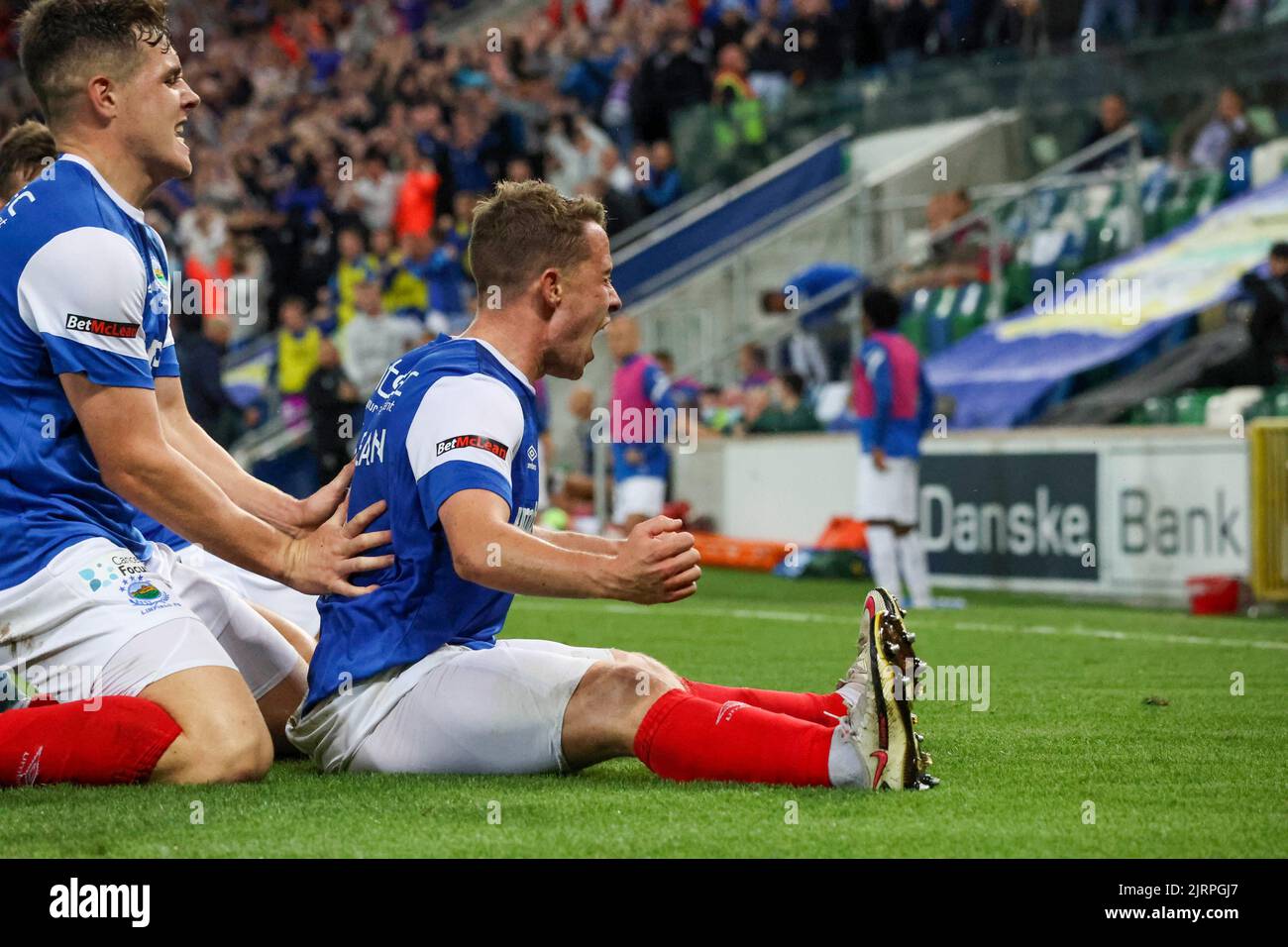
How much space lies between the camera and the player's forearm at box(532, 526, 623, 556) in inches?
186

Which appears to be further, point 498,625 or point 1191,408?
point 1191,408

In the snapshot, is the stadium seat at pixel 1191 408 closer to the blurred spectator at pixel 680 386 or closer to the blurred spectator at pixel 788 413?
the blurred spectator at pixel 788 413

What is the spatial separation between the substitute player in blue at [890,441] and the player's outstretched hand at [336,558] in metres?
8.03

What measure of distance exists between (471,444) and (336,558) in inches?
20.6

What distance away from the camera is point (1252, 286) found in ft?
44.5

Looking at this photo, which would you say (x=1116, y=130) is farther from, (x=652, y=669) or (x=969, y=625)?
(x=652, y=669)

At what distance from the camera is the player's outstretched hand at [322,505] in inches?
182

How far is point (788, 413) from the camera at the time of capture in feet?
53.5

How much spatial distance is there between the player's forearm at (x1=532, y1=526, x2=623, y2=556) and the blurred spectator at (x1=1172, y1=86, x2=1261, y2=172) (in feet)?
42.2

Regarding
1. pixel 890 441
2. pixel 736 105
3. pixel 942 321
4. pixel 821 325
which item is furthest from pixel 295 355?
pixel 890 441

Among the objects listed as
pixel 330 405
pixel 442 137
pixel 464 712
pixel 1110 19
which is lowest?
pixel 464 712

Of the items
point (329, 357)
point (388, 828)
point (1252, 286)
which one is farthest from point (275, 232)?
point (388, 828)

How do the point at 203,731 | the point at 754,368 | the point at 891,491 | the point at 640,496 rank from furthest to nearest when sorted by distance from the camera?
the point at 754,368 → the point at 640,496 → the point at 891,491 → the point at 203,731
